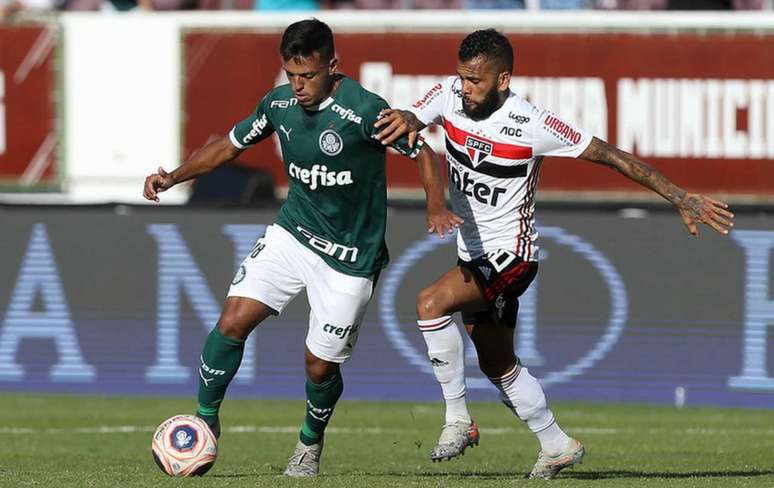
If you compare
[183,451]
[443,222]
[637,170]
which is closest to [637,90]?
[637,170]

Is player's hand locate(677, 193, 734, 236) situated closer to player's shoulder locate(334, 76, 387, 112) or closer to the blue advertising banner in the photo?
player's shoulder locate(334, 76, 387, 112)

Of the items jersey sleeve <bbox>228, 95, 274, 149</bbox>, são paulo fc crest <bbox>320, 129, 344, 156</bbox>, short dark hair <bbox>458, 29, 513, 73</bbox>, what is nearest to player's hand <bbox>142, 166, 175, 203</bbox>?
jersey sleeve <bbox>228, 95, 274, 149</bbox>

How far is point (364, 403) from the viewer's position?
559 inches

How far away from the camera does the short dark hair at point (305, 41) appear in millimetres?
8531

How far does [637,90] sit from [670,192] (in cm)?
863

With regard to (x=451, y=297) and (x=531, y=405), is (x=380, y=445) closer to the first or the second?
(x=531, y=405)

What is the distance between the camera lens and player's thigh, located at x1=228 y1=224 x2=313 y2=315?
29.3 feet

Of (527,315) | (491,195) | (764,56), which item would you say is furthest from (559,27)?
(491,195)

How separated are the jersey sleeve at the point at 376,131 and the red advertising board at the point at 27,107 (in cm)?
966

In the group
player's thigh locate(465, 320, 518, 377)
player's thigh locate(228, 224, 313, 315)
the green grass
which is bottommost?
the green grass

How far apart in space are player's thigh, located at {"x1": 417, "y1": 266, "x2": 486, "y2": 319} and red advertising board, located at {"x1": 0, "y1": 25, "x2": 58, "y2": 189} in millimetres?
9721

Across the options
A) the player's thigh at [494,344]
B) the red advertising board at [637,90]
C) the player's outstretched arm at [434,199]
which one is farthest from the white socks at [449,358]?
the red advertising board at [637,90]

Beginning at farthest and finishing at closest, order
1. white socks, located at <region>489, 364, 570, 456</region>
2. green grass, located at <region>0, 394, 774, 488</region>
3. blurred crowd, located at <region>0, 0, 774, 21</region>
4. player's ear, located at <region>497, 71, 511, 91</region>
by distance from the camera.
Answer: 1. blurred crowd, located at <region>0, 0, 774, 21</region>
2. white socks, located at <region>489, 364, 570, 456</region>
3. player's ear, located at <region>497, 71, 511, 91</region>
4. green grass, located at <region>0, 394, 774, 488</region>

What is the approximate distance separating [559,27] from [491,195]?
328 inches
